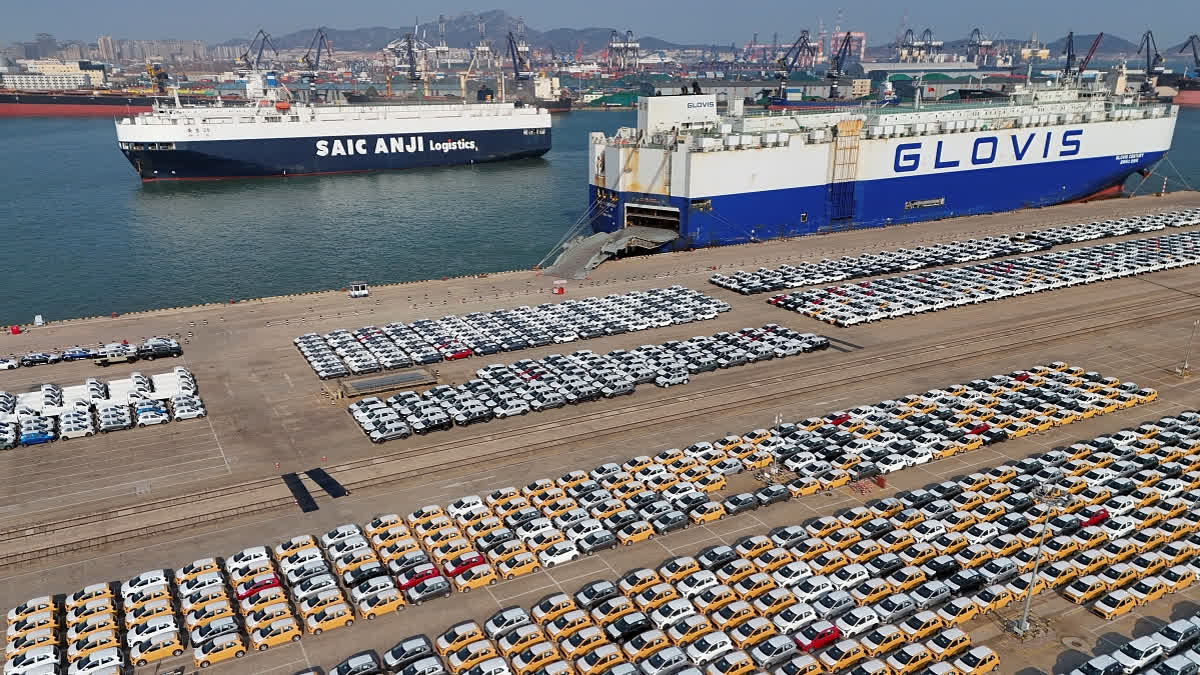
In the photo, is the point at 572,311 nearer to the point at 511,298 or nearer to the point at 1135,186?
the point at 511,298

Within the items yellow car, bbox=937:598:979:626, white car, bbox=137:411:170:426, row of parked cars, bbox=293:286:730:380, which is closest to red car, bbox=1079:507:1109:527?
yellow car, bbox=937:598:979:626

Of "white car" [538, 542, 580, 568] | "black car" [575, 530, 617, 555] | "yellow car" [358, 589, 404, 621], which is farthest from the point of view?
"black car" [575, 530, 617, 555]

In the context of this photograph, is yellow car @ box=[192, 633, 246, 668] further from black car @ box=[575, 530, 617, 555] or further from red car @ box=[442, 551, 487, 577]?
black car @ box=[575, 530, 617, 555]

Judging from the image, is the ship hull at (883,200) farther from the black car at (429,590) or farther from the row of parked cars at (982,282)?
the black car at (429,590)

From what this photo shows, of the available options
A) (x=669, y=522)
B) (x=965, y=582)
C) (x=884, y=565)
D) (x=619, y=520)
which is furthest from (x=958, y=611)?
(x=619, y=520)

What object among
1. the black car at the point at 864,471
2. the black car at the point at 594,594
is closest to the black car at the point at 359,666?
the black car at the point at 594,594
